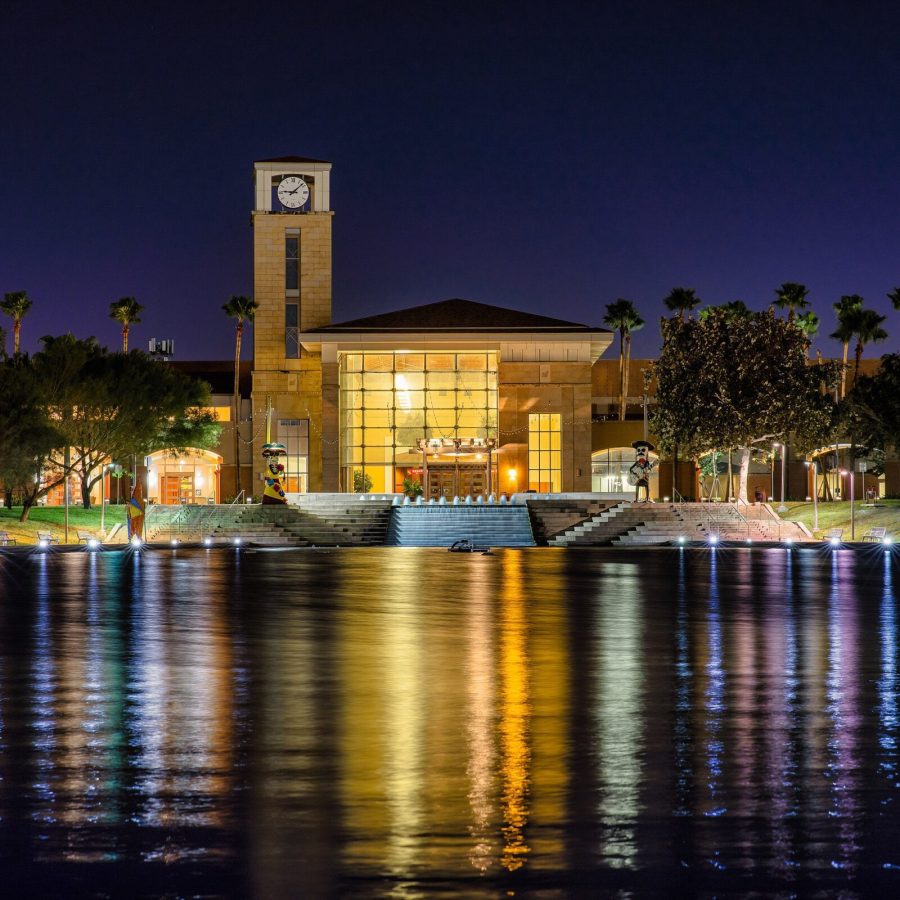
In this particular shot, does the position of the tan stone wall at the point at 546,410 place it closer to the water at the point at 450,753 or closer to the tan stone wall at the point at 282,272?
the tan stone wall at the point at 282,272

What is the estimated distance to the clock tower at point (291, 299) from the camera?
8912 cm

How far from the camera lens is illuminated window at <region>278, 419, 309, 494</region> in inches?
3497

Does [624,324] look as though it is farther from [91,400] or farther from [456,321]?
[91,400]

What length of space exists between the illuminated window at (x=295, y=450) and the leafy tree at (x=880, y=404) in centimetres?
3969

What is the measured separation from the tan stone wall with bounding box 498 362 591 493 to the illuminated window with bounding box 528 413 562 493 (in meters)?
0.36

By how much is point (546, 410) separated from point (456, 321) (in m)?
7.54

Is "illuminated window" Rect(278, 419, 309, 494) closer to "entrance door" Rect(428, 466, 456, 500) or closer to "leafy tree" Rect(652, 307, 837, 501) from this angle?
"entrance door" Rect(428, 466, 456, 500)

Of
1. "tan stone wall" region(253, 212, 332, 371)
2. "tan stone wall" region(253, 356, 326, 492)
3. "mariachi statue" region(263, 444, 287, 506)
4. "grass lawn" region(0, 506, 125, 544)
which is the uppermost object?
"tan stone wall" region(253, 212, 332, 371)

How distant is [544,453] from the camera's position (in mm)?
84562

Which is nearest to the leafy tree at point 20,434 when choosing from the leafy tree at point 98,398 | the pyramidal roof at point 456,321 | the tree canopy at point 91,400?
the tree canopy at point 91,400

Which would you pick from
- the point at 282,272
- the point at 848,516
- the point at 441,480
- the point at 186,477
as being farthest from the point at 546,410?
the point at 848,516

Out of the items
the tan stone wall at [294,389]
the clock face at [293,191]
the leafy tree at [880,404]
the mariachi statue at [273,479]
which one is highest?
the clock face at [293,191]

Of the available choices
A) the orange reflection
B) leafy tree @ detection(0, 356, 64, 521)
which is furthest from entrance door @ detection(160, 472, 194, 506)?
the orange reflection

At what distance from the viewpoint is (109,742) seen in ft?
32.5
